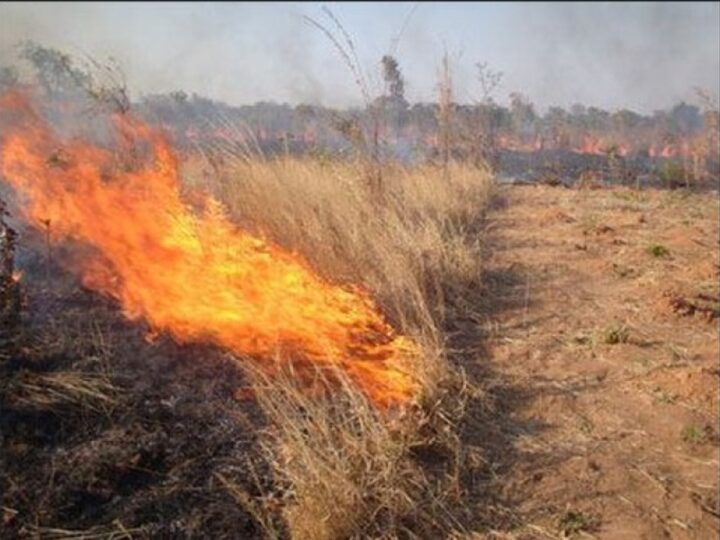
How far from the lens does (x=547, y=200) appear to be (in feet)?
36.1

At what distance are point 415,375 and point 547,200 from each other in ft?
26.7

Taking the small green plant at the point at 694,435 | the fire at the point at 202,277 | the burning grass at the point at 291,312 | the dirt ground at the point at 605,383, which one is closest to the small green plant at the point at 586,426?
the dirt ground at the point at 605,383

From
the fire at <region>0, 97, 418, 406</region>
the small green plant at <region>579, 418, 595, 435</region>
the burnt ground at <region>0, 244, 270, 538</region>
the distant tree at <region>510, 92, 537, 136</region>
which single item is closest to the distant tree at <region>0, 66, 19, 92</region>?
the fire at <region>0, 97, 418, 406</region>

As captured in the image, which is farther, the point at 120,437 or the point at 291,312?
the point at 291,312

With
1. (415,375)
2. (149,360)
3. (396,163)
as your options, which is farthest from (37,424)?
(396,163)

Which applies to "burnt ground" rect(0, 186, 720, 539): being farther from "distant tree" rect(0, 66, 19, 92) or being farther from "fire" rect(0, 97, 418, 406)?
"distant tree" rect(0, 66, 19, 92)

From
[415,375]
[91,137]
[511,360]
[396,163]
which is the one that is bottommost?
[511,360]

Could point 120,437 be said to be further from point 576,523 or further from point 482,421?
point 576,523

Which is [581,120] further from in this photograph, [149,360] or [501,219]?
[149,360]

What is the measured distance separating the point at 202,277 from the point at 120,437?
1.63 meters

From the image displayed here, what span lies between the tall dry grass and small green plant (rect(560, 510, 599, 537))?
1.68 ft

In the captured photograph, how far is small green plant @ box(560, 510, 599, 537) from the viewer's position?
2881 millimetres

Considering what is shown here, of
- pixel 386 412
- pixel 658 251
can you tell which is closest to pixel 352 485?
pixel 386 412

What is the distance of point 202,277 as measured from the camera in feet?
15.2
